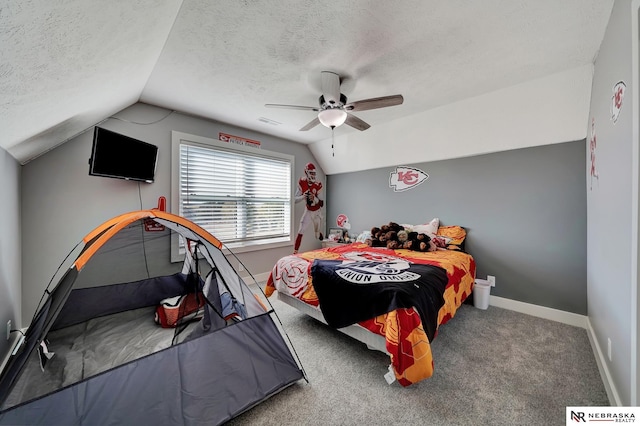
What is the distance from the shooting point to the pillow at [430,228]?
3.32 metres

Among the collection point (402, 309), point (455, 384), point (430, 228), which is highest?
point (430, 228)

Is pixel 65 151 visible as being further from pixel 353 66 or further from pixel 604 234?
pixel 604 234

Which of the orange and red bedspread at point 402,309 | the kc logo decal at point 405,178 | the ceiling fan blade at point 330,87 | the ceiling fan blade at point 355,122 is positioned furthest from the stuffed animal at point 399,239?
the ceiling fan blade at point 330,87

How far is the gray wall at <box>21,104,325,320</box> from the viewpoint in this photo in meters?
2.19

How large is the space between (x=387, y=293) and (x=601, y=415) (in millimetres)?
1174

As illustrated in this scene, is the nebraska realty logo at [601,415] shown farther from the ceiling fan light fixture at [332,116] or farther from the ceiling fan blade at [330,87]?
the ceiling fan blade at [330,87]

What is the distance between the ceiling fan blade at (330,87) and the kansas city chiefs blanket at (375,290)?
1553mm

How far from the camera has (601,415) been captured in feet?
3.89

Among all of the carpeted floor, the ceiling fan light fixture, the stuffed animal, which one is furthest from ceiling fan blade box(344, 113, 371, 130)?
the carpeted floor

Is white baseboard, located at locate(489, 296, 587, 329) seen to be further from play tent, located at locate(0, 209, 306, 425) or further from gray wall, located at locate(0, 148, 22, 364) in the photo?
gray wall, located at locate(0, 148, 22, 364)

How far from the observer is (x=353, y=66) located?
79.7 inches

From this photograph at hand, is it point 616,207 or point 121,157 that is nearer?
point 616,207

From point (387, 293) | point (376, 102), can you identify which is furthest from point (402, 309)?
point (376, 102)

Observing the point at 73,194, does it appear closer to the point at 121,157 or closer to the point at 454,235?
the point at 121,157
